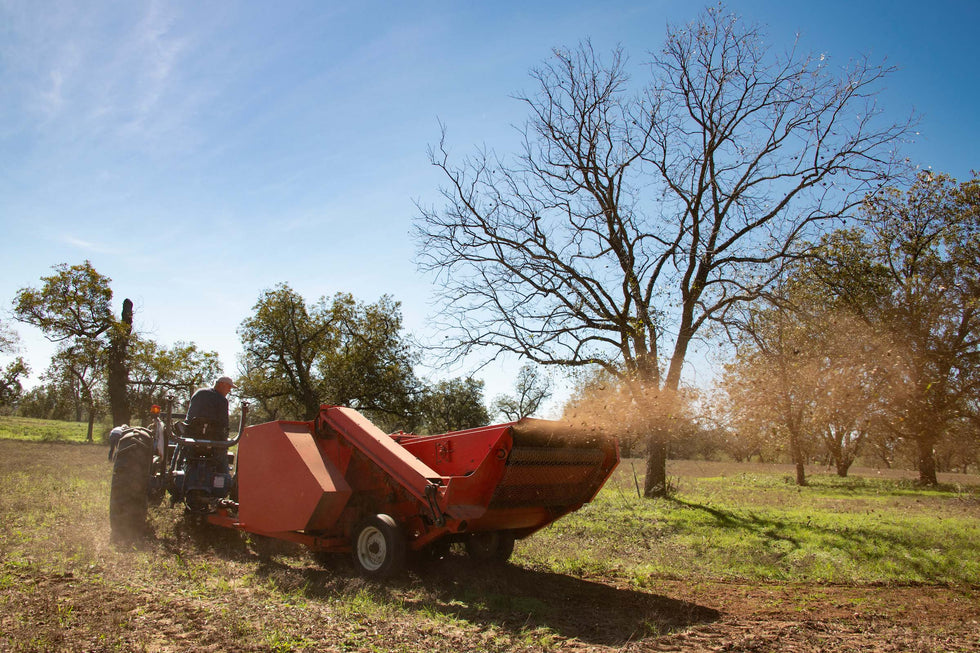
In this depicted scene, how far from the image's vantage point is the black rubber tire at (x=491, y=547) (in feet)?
24.6

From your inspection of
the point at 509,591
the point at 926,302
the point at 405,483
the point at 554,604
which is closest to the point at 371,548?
the point at 405,483

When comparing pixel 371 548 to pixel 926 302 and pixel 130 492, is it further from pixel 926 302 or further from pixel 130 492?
pixel 926 302

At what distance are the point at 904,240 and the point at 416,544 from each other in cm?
1660

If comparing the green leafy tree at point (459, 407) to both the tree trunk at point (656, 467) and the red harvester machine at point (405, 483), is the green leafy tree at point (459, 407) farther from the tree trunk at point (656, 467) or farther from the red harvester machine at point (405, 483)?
the red harvester machine at point (405, 483)

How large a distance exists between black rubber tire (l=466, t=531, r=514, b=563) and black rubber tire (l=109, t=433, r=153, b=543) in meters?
4.16

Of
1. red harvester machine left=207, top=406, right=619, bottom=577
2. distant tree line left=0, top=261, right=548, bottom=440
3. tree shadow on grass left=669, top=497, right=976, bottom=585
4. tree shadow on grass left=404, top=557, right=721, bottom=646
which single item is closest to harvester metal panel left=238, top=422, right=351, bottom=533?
red harvester machine left=207, top=406, right=619, bottom=577

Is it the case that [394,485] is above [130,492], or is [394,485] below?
above

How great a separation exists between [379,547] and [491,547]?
1733 mm

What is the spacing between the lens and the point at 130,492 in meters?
7.86

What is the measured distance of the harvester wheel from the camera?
6094 millimetres

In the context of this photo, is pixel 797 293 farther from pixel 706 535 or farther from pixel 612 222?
pixel 706 535

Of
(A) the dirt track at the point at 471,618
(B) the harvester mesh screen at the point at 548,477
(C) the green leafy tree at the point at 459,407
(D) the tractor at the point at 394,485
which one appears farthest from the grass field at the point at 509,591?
(C) the green leafy tree at the point at 459,407

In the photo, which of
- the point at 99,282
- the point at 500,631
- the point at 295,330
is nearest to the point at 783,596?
the point at 500,631

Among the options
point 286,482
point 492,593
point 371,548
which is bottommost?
point 492,593
